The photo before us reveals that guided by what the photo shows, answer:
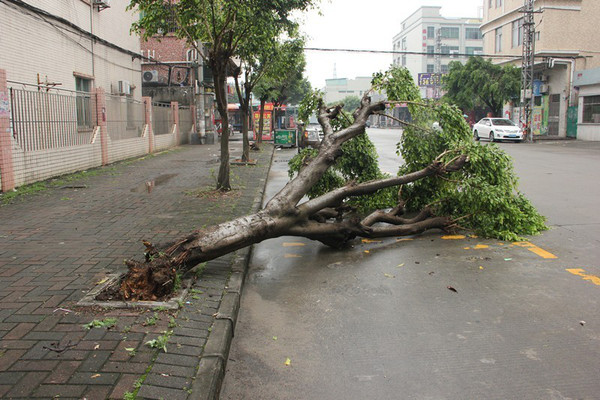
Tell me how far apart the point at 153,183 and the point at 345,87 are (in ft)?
433

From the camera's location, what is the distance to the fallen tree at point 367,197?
16.6ft

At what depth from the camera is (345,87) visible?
140m

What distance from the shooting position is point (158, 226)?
7582mm

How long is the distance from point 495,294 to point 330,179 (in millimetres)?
4012

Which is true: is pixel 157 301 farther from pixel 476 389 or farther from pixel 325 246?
pixel 325 246

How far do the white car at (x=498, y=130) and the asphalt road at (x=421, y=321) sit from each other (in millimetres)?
26522

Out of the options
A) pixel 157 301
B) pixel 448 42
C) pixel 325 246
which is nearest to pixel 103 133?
pixel 325 246

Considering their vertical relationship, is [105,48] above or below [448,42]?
below

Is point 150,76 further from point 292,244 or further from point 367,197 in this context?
point 292,244

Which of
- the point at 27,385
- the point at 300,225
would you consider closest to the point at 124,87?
the point at 300,225

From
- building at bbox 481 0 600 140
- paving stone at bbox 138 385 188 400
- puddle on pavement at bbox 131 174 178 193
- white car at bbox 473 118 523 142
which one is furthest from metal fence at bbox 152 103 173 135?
building at bbox 481 0 600 140

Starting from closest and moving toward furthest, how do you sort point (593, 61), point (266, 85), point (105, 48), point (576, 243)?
point (576, 243), point (105, 48), point (266, 85), point (593, 61)

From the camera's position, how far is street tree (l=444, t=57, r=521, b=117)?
3679 cm

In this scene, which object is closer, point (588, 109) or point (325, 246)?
point (325, 246)
